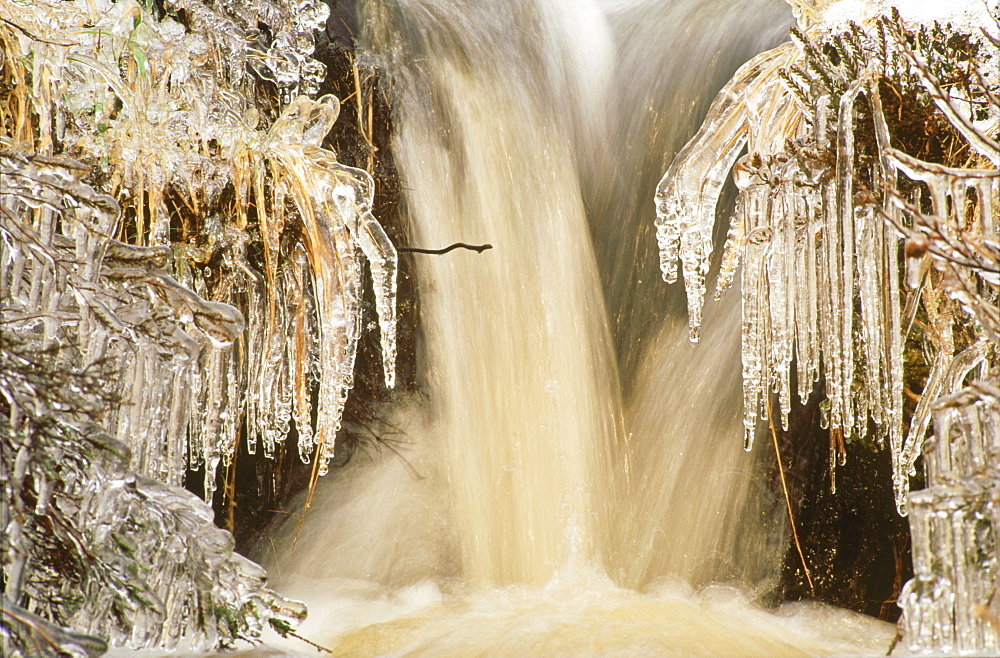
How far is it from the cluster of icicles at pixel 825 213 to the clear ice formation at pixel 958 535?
965 millimetres

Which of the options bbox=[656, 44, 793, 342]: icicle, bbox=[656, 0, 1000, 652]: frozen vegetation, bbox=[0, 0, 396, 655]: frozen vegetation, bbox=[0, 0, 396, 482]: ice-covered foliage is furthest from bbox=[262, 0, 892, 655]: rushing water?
bbox=[656, 44, 793, 342]: icicle

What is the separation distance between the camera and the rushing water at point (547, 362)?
21.0 ft

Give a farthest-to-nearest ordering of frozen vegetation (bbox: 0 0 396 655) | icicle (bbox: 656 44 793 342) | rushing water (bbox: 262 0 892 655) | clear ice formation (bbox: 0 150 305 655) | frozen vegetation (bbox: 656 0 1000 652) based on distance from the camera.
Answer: rushing water (bbox: 262 0 892 655)
icicle (bbox: 656 44 793 342)
frozen vegetation (bbox: 656 0 1000 652)
frozen vegetation (bbox: 0 0 396 655)
clear ice formation (bbox: 0 150 305 655)

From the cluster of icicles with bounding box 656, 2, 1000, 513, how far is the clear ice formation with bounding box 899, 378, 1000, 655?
96 cm

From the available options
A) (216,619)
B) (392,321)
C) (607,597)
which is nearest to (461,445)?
(607,597)

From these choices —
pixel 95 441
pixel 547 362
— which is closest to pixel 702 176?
pixel 547 362

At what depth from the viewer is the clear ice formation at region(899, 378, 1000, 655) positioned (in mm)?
2514

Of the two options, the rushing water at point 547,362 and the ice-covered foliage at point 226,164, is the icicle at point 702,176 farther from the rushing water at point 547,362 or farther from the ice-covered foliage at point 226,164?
the rushing water at point 547,362

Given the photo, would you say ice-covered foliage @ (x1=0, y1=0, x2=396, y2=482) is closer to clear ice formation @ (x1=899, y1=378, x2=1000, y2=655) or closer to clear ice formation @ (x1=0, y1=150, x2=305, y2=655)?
clear ice formation @ (x1=0, y1=150, x2=305, y2=655)

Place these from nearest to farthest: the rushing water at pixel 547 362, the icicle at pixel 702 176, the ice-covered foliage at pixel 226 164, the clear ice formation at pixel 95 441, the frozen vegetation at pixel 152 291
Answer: the clear ice formation at pixel 95 441 → the frozen vegetation at pixel 152 291 → the ice-covered foliage at pixel 226 164 → the icicle at pixel 702 176 → the rushing water at pixel 547 362

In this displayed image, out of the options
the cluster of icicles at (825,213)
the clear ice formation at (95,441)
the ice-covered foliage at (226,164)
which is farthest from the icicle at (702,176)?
the clear ice formation at (95,441)

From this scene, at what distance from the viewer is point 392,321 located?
4703mm

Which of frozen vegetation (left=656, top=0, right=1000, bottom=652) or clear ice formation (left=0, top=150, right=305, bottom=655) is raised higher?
frozen vegetation (left=656, top=0, right=1000, bottom=652)

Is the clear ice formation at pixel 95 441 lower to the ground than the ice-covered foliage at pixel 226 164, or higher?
lower
